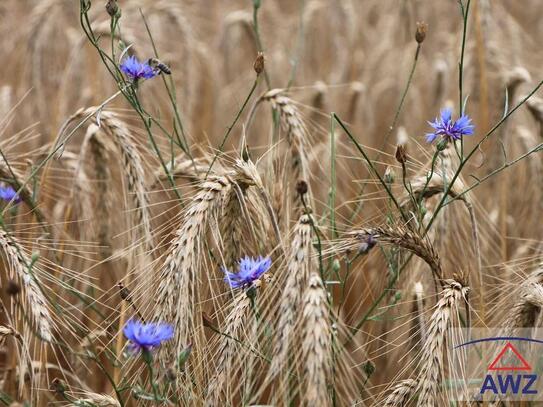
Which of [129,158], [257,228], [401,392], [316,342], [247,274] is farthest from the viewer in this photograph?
[129,158]

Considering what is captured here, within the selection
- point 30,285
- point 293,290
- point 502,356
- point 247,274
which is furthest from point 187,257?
point 502,356

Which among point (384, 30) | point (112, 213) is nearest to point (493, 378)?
point (112, 213)

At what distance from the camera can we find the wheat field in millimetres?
1419

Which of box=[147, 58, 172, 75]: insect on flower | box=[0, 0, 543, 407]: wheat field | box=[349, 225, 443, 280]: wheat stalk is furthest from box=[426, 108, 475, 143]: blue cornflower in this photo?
box=[147, 58, 172, 75]: insect on flower

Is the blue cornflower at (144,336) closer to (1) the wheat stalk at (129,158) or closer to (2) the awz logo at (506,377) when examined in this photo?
(1) the wheat stalk at (129,158)

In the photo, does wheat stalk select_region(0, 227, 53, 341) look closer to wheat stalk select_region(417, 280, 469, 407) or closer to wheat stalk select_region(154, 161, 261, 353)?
wheat stalk select_region(154, 161, 261, 353)

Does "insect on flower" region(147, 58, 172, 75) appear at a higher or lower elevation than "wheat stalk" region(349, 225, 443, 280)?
higher

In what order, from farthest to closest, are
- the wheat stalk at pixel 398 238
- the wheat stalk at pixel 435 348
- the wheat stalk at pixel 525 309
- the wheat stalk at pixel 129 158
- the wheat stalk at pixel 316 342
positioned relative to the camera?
the wheat stalk at pixel 129 158, the wheat stalk at pixel 525 309, the wheat stalk at pixel 398 238, the wheat stalk at pixel 435 348, the wheat stalk at pixel 316 342

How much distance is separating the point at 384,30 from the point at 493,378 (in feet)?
11.4

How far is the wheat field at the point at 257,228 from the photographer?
4.66ft

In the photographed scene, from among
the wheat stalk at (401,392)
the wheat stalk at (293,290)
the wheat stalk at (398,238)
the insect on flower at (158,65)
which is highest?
the insect on flower at (158,65)

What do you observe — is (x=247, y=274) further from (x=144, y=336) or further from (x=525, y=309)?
(x=525, y=309)

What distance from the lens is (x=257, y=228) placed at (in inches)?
67.1

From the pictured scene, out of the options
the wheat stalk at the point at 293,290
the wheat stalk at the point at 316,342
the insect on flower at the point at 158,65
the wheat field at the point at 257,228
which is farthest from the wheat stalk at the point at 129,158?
the wheat stalk at the point at 316,342
